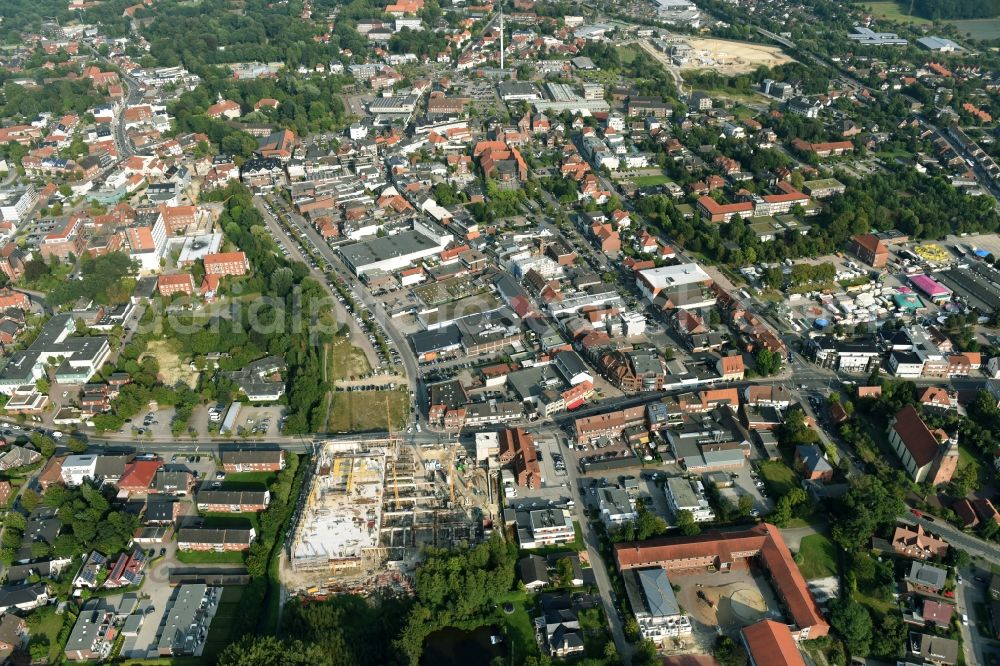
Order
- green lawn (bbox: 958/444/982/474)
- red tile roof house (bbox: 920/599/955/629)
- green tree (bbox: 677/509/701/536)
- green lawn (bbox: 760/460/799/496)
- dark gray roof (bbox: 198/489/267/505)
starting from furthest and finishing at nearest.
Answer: green lawn (bbox: 958/444/982/474)
green lawn (bbox: 760/460/799/496)
dark gray roof (bbox: 198/489/267/505)
green tree (bbox: 677/509/701/536)
red tile roof house (bbox: 920/599/955/629)

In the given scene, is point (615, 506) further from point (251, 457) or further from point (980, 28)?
point (980, 28)

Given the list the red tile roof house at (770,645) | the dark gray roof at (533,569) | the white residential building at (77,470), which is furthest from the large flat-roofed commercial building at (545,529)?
the white residential building at (77,470)

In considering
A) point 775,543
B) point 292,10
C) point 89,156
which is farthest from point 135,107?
point 775,543

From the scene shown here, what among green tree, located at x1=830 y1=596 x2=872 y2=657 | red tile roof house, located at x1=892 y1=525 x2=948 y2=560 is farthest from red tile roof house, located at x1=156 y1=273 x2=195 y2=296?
red tile roof house, located at x1=892 y1=525 x2=948 y2=560

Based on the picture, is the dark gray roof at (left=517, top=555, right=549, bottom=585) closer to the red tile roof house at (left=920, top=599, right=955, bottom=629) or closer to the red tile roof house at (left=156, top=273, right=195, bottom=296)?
the red tile roof house at (left=920, top=599, right=955, bottom=629)

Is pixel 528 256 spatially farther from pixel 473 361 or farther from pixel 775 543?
pixel 775 543

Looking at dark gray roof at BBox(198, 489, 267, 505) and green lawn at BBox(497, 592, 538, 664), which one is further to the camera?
dark gray roof at BBox(198, 489, 267, 505)

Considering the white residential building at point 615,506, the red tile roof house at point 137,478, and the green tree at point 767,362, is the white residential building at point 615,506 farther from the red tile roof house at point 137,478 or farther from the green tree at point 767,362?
the red tile roof house at point 137,478
